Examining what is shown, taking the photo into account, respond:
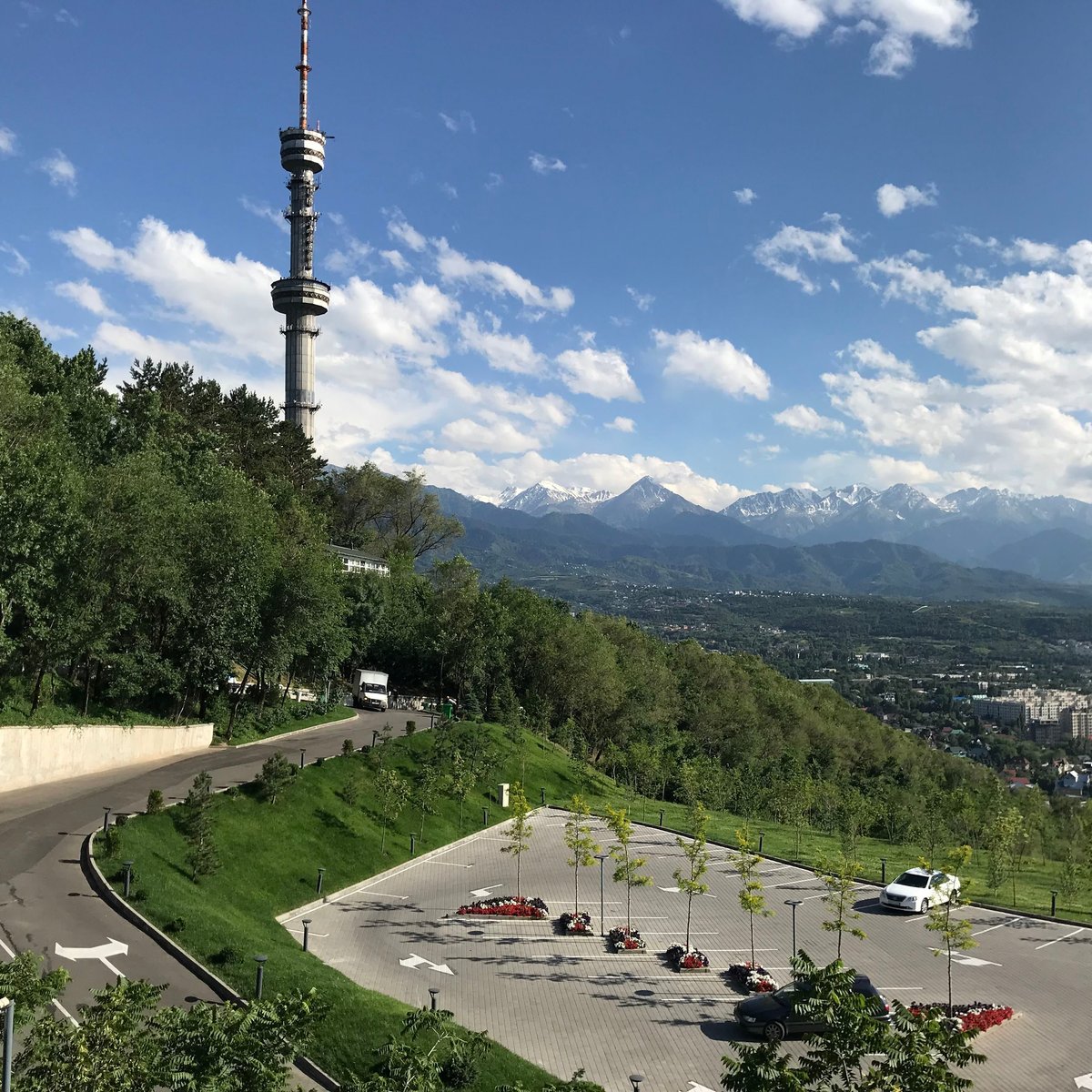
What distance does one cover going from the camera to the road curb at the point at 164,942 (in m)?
17.8

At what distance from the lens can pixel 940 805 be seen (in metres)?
54.6

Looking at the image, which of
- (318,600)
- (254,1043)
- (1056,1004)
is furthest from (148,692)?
(1056,1004)

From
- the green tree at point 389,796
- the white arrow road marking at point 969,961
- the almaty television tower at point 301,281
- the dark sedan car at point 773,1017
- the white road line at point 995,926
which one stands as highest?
the almaty television tower at point 301,281

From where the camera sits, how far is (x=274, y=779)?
1328 inches

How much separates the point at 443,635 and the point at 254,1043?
174ft

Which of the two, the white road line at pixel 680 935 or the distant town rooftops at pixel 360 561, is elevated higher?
the distant town rooftops at pixel 360 561

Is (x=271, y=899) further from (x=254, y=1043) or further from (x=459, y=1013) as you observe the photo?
(x=254, y=1043)

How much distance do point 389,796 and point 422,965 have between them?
12.1m

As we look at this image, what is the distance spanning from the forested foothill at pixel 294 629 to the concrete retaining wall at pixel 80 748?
164 cm

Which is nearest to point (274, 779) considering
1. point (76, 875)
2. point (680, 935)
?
point (76, 875)

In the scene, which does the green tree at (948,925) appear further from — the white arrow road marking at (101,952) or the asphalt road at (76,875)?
the white arrow road marking at (101,952)

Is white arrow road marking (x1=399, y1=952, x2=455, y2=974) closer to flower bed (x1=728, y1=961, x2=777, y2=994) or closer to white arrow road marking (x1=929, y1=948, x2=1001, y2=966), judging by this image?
flower bed (x1=728, y1=961, x2=777, y2=994)

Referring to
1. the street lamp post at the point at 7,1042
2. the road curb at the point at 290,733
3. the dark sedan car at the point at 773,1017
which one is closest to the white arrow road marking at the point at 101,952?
the street lamp post at the point at 7,1042

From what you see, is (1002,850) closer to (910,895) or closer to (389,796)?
(910,895)
